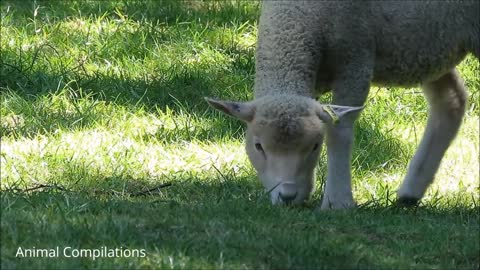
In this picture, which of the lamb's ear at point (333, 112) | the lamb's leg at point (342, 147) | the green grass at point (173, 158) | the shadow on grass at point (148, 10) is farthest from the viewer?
the shadow on grass at point (148, 10)

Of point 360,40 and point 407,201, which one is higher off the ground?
point 360,40

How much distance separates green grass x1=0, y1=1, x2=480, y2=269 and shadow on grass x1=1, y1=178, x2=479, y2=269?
0.04 ft

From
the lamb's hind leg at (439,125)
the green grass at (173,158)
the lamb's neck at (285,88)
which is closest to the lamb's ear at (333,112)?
the lamb's neck at (285,88)

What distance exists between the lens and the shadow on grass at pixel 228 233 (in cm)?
526

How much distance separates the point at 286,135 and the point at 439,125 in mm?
1635

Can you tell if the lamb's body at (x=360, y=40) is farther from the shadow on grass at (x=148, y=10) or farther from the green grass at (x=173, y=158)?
the shadow on grass at (x=148, y=10)

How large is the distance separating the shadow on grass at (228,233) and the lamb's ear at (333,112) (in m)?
0.53

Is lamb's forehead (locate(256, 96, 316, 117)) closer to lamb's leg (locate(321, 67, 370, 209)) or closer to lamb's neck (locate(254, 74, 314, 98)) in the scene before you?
lamb's neck (locate(254, 74, 314, 98))

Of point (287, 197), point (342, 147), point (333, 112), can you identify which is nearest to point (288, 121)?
point (333, 112)

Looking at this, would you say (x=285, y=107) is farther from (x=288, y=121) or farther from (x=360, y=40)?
(x=360, y=40)

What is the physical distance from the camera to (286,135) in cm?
627

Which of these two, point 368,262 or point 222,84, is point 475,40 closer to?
point 368,262

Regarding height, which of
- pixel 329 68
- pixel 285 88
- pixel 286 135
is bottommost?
pixel 286 135

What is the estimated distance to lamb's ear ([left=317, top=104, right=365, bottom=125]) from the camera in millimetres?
6367
